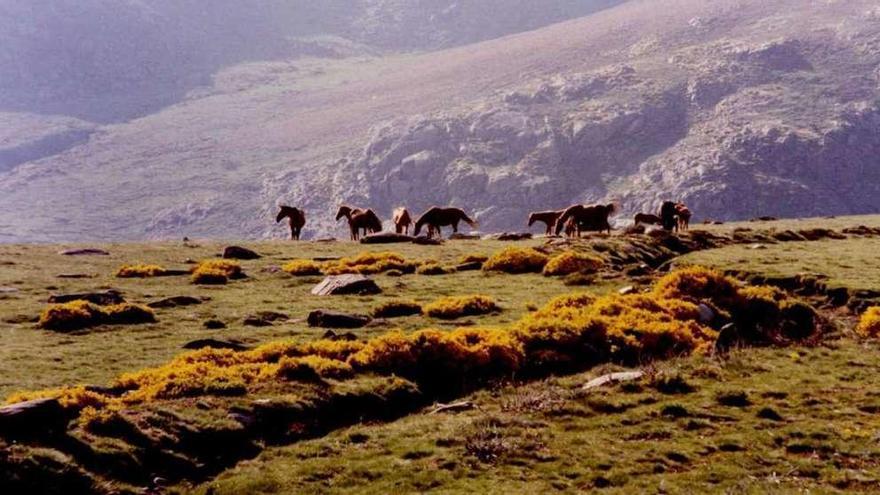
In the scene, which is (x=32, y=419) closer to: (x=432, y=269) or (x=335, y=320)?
(x=335, y=320)

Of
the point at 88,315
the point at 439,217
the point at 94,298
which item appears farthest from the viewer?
the point at 439,217

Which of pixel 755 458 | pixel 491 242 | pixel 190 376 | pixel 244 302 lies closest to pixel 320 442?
pixel 190 376

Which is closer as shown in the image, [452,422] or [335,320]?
[452,422]

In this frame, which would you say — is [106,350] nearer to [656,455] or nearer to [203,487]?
[203,487]

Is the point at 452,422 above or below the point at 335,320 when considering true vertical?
below

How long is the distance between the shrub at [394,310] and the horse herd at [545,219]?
95.1 ft

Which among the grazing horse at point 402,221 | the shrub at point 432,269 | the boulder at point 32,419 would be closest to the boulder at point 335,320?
the boulder at point 32,419

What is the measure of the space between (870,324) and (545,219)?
44.4m

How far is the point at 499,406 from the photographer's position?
63.3ft

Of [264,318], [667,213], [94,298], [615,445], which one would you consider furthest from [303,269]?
[667,213]

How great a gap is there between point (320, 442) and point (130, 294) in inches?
828

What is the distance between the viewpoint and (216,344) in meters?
23.7

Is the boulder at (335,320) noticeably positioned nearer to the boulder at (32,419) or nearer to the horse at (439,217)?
the boulder at (32,419)

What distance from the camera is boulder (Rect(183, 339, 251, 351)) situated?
2366 cm
